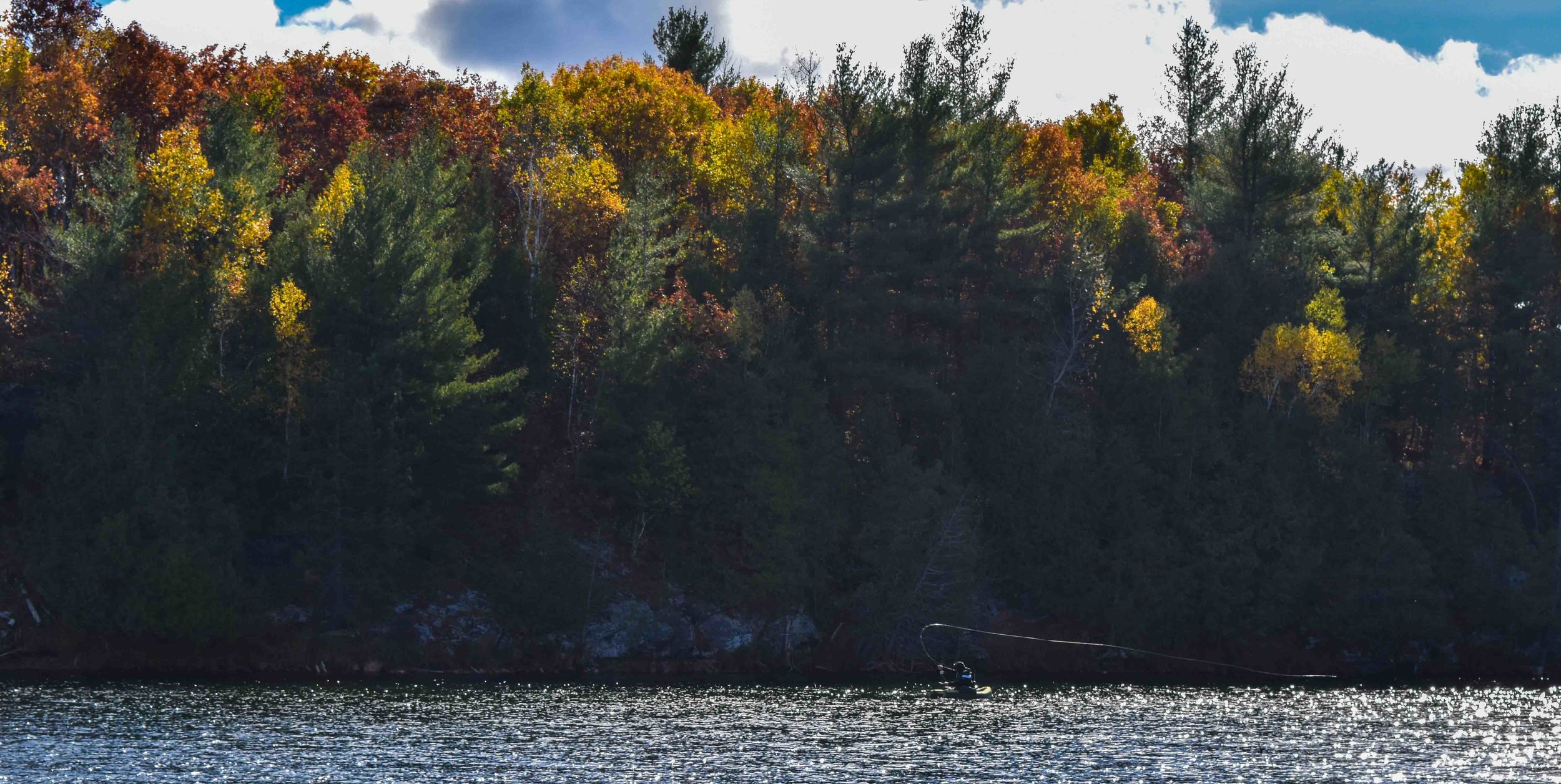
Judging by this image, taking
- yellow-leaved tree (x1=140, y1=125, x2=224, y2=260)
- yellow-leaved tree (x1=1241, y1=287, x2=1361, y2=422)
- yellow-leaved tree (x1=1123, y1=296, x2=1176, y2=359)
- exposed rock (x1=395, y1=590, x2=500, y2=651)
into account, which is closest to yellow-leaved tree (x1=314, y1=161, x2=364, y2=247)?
yellow-leaved tree (x1=140, y1=125, x2=224, y2=260)

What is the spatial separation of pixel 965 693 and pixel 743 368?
21.3 m

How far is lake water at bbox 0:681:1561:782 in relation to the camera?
4197 centimetres

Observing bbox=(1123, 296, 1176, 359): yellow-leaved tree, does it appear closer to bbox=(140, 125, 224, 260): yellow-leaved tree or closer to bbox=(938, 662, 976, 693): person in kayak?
bbox=(938, 662, 976, 693): person in kayak

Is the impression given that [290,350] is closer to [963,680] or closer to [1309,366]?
[963,680]

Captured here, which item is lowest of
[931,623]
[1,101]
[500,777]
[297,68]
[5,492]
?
[500,777]

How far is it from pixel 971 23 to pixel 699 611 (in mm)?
41881

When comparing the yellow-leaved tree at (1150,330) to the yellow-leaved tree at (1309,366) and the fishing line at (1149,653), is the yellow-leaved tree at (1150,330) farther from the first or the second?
the fishing line at (1149,653)

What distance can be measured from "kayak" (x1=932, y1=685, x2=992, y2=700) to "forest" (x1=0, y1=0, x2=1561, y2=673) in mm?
8362

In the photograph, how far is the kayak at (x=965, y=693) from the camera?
6162 cm

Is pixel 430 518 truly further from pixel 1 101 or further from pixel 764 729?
pixel 1 101

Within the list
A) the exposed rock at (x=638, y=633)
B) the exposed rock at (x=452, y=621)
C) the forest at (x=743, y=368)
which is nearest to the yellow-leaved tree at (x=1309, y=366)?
the forest at (x=743, y=368)

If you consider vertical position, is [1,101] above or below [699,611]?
above

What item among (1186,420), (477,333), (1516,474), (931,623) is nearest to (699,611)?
(931,623)

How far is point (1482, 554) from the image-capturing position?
79438 millimetres
